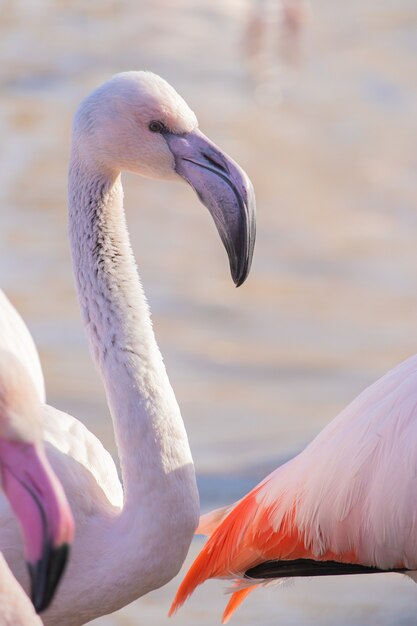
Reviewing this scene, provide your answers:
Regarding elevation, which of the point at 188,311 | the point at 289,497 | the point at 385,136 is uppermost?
the point at 385,136

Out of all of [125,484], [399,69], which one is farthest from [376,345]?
[399,69]

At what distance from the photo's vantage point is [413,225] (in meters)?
7.16

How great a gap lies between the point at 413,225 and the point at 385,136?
45.0 inches

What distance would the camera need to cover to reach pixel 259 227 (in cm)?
713

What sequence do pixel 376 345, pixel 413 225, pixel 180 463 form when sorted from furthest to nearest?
pixel 413 225
pixel 376 345
pixel 180 463

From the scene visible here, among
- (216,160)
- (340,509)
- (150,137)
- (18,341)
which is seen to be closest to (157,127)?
(150,137)

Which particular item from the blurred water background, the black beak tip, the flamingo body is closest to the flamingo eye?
the flamingo body

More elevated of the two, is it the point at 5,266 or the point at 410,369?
the point at 5,266

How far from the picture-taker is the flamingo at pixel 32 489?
220 cm

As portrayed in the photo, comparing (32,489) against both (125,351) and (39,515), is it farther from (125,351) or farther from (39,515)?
(125,351)

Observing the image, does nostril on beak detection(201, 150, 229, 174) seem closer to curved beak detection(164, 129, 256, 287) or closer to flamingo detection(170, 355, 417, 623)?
curved beak detection(164, 129, 256, 287)

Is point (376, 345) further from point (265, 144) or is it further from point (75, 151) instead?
point (75, 151)

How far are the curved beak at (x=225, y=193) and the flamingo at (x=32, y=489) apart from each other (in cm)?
103

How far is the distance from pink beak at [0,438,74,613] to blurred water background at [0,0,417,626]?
2104 mm
